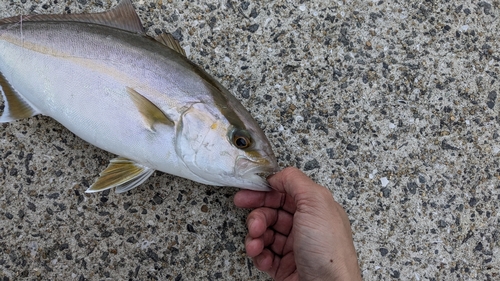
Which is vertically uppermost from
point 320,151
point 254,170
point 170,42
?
point 170,42

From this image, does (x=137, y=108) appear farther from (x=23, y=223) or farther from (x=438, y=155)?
(x=438, y=155)

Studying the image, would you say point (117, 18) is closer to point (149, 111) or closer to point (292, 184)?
point (149, 111)

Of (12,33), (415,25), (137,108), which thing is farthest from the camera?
(415,25)

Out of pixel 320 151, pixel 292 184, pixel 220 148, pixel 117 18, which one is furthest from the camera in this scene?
pixel 320 151

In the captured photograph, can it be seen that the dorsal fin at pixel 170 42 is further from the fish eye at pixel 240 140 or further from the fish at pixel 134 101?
the fish eye at pixel 240 140

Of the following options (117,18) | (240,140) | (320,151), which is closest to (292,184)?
(240,140)

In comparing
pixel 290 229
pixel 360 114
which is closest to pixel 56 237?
pixel 290 229

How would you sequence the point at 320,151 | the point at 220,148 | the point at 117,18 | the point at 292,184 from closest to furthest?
the point at 220,148 < the point at 292,184 < the point at 117,18 < the point at 320,151
